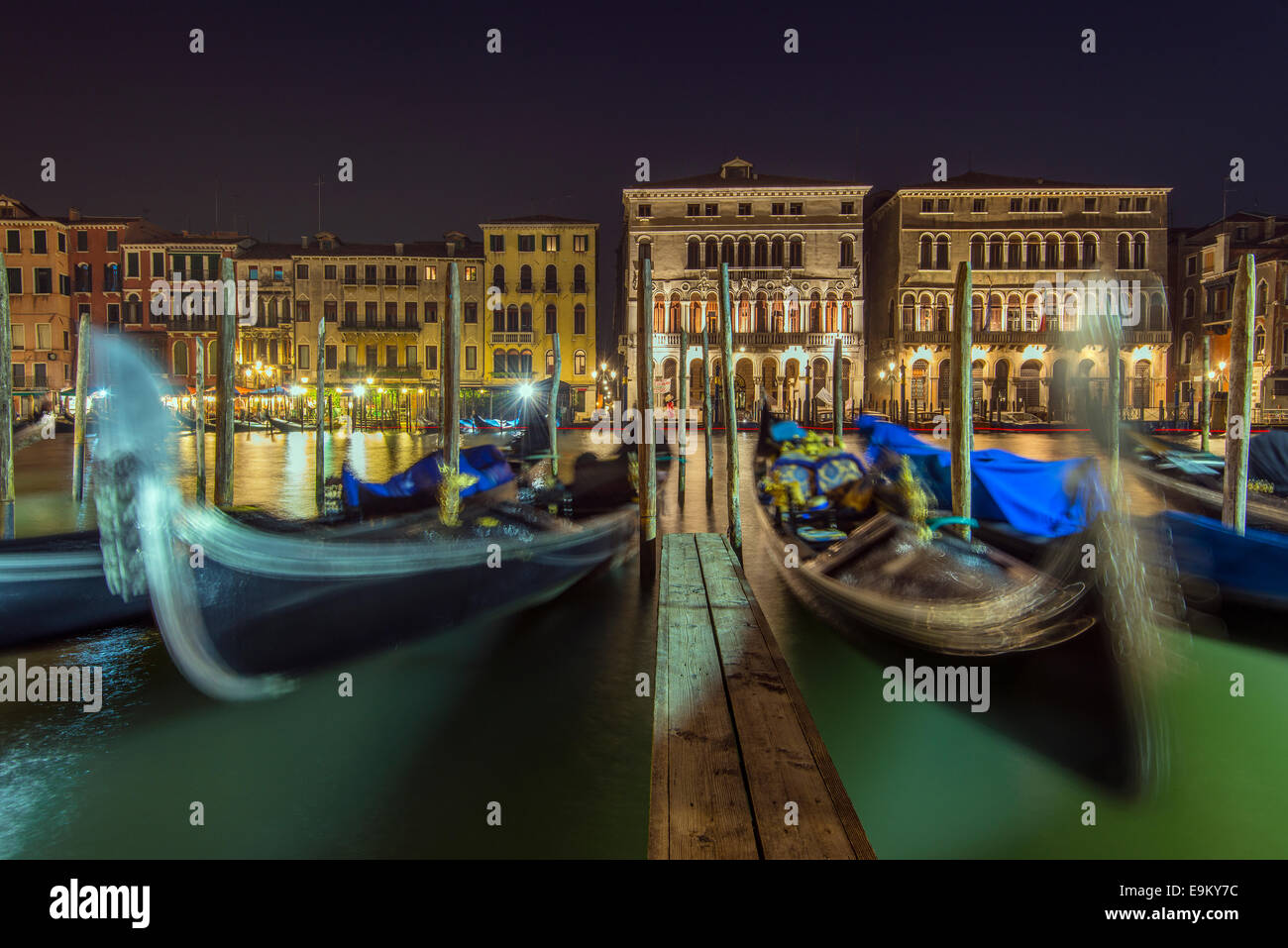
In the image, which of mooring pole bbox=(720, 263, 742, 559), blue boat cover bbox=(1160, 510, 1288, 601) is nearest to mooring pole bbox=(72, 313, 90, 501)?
mooring pole bbox=(720, 263, 742, 559)

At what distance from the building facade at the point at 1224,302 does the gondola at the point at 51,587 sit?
3210 centimetres

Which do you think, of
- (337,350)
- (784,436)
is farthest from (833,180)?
(784,436)

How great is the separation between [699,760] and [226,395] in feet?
26.0

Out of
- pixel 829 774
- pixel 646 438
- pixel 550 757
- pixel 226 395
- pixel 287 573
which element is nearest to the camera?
pixel 829 774

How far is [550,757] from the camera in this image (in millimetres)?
4844

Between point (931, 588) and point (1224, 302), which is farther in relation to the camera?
point (1224, 302)

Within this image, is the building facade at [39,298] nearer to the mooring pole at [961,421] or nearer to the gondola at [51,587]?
the gondola at [51,587]

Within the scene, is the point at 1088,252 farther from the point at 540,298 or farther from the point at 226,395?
the point at 226,395

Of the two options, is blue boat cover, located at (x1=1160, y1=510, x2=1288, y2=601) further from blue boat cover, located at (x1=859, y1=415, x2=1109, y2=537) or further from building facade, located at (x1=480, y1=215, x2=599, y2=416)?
building facade, located at (x1=480, y1=215, x2=599, y2=416)

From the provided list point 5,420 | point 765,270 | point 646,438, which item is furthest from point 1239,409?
point 765,270

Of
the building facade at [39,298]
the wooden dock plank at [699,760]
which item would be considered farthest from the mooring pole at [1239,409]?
the building facade at [39,298]

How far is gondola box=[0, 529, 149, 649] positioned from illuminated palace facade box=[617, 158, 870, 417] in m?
33.3

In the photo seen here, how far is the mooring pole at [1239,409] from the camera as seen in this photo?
7.96 metres
